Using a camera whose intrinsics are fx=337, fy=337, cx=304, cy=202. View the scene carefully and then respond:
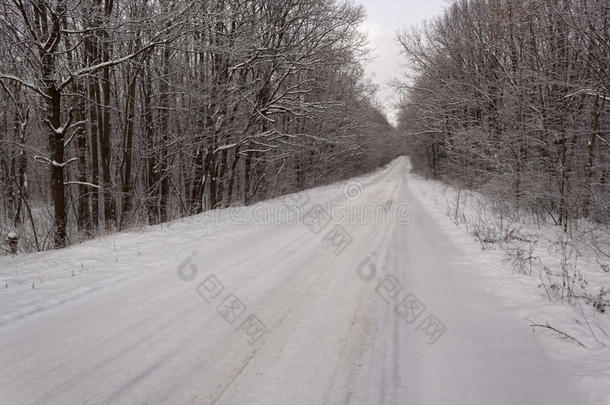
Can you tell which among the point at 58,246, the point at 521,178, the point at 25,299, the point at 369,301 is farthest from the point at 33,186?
the point at 521,178

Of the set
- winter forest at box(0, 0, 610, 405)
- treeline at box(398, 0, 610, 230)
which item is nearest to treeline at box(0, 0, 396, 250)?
winter forest at box(0, 0, 610, 405)

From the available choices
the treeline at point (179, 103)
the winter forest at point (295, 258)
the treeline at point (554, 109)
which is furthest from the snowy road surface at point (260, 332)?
the treeline at point (179, 103)

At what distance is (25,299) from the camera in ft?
13.7

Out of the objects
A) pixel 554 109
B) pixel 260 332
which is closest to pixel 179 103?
pixel 260 332

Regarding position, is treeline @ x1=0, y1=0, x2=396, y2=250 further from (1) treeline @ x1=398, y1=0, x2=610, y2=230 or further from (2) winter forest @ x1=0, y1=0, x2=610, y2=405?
(1) treeline @ x1=398, y1=0, x2=610, y2=230

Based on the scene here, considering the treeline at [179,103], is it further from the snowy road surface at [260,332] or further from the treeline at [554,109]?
the treeline at [554,109]

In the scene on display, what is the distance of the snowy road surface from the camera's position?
2695 mm

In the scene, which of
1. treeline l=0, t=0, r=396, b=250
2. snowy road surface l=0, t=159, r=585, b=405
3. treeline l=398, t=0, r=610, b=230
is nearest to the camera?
snowy road surface l=0, t=159, r=585, b=405

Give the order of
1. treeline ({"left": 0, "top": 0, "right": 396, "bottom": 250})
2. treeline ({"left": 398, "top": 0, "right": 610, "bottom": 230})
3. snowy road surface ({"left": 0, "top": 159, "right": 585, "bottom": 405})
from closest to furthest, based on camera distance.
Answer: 1. snowy road surface ({"left": 0, "top": 159, "right": 585, "bottom": 405})
2. treeline ({"left": 398, "top": 0, "right": 610, "bottom": 230})
3. treeline ({"left": 0, "top": 0, "right": 396, "bottom": 250})

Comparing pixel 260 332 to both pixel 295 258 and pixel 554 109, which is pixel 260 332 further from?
pixel 554 109

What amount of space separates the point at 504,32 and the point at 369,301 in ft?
40.9

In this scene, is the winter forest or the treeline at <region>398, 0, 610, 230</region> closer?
A: the winter forest

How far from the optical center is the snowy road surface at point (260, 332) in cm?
270

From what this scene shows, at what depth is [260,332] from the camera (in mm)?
3623
